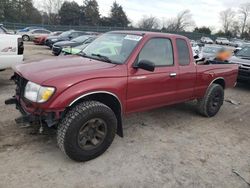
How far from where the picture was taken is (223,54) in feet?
41.5

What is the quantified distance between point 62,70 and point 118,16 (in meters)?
62.5

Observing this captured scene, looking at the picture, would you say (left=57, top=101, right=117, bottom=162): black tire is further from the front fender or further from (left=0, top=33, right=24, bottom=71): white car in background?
(left=0, top=33, right=24, bottom=71): white car in background

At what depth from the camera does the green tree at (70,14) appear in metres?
62.6

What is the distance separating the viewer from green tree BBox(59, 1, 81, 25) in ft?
205

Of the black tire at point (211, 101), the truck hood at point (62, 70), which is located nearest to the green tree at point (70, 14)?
the black tire at point (211, 101)

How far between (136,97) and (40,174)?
186 centimetres

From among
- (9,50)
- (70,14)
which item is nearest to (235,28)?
(70,14)

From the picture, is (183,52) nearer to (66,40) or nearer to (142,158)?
(142,158)

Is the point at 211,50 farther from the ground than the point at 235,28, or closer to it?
closer to it

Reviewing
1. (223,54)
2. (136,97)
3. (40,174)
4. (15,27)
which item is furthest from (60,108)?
(15,27)

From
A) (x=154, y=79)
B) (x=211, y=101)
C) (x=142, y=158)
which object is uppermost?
(x=154, y=79)

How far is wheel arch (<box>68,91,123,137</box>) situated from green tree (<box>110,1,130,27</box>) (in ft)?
196

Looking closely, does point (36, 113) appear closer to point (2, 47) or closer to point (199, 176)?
point (199, 176)

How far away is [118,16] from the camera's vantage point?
209 feet
